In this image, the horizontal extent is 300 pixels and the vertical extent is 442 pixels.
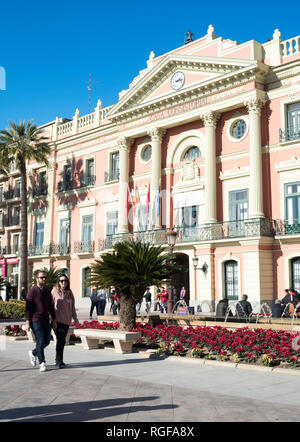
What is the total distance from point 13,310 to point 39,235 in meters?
17.6

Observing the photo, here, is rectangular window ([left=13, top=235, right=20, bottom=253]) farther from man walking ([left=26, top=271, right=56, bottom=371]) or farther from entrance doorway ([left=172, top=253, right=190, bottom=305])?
man walking ([left=26, top=271, right=56, bottom=371])

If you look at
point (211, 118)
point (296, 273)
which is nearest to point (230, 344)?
point (296, 273)

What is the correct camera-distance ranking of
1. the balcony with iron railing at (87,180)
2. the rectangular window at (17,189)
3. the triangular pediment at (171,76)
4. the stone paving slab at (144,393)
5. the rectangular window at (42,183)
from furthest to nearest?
1. the rectangular window at (17,189)
2. the rectangular window at (42,183)
3. the balcony with iron railing at (87,180)
4. the triangular pediment at (171,76)
5. the stone paving slab at (144,393)

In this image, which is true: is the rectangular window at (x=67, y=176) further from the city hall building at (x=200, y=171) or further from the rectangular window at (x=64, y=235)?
the rectangular window at (x=64, y=235)

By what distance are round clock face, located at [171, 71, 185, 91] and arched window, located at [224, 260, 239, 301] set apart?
11898mm

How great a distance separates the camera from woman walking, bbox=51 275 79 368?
9844mm

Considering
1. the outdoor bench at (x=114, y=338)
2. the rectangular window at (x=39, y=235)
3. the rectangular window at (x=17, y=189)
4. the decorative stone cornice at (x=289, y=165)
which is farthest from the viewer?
the rectangular window at (x=17, y=189)

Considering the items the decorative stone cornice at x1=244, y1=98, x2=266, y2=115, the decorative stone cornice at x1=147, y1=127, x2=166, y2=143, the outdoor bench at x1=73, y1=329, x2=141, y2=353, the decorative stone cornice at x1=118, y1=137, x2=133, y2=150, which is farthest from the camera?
the decorative stone cornice at x1=118, y1=137, x2=133, y2=150

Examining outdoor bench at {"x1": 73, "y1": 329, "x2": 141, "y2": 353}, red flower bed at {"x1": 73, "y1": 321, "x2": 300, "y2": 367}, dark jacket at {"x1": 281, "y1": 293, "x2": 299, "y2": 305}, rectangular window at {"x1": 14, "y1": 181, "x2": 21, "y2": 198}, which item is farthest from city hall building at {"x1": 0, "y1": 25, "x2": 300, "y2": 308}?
outdoor bench at {"x1": 73, "y1": 329, "x2": 141, "y2": 353}

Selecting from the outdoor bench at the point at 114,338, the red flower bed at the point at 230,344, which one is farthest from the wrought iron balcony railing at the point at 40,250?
the red flower bed at the point at 230,344

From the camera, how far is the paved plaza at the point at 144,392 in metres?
5.86

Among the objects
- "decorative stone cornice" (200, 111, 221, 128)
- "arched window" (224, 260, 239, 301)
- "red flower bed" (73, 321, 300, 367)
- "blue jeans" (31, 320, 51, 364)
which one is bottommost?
"red flower bed" (73, 321, 300, 367)

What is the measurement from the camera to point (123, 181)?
3422 cm

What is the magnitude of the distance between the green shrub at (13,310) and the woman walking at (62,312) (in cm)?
1472
